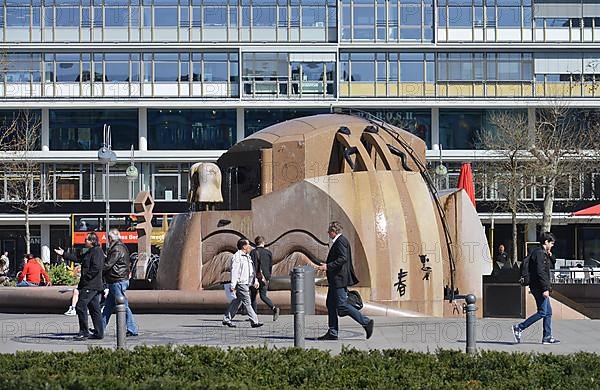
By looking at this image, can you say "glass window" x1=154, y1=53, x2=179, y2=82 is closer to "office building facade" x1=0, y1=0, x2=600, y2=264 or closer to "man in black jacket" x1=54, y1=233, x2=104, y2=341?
"office building facade" x1=0, y1=0, x2=600, y2=264

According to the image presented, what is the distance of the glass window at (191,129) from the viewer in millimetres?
64000

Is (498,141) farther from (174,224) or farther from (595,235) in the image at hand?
(174,224)

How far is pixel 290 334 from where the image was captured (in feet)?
60.8

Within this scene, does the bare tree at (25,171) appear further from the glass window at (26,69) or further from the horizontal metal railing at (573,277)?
the horizontal metal railing at (573,277)

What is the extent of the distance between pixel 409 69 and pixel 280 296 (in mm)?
43193

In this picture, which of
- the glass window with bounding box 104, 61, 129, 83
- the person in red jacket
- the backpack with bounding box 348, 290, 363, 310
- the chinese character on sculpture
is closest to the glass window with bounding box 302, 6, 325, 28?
the glass window with bounding box 104, 61, 129, 83

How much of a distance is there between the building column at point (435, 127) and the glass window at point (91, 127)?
16.6 m

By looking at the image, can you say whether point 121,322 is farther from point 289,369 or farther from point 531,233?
point 531,233

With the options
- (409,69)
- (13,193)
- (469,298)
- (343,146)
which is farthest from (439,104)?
(469,298)

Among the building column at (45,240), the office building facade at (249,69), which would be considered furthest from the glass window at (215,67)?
the building column at (45,240)

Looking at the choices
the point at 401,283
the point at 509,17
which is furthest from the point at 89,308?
the point at 509,17

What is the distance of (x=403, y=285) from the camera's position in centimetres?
2303

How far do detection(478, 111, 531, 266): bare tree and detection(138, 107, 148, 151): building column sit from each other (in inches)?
733

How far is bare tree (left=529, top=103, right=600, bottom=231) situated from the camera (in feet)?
165
